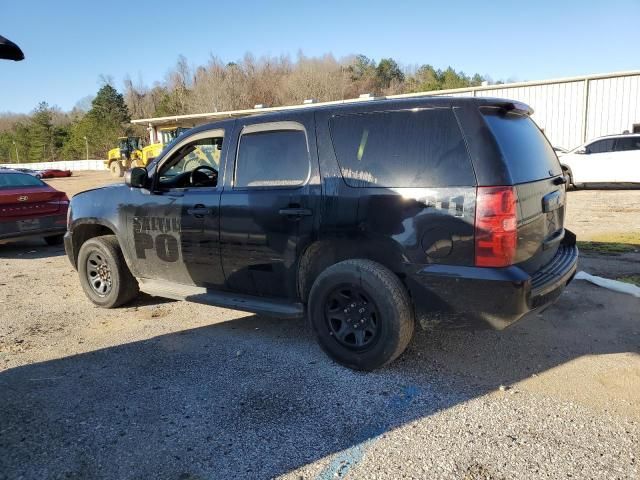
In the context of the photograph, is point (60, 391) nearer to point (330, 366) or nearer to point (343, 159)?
point (330, 366)

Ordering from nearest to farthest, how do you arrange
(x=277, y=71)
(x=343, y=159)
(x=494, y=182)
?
(x=494, y=182)
(x=343, y=159)
(x=277, y=71)

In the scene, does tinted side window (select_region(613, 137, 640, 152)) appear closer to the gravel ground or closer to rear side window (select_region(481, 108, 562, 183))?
the gravel ground

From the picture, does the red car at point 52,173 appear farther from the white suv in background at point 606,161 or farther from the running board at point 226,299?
the running board at point 226,299

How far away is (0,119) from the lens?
348 ft

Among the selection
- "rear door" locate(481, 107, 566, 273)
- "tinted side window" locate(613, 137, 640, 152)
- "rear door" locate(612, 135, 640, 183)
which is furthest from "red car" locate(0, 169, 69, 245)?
"tinted side window" locate(613, 137, 640, 152)

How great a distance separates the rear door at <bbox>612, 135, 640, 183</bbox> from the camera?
1490 centimetres

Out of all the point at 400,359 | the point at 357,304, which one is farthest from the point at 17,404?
the point at 400,359

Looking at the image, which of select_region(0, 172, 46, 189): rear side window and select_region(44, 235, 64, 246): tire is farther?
select_region(44, 235, 64, 246): tire

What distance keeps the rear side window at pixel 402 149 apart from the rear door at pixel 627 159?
47.3 ft

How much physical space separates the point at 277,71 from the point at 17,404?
93.3 meters

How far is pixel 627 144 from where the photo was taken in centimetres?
1505

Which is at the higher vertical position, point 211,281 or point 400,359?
point 211,281

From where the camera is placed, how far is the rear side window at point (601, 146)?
50.1ft

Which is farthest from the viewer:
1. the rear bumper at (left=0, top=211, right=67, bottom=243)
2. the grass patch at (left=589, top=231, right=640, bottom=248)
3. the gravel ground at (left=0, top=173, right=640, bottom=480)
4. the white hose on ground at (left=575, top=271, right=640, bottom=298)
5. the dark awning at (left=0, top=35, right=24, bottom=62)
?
the rear bumper at (left=0, top=211, right=67, bottom=243)
